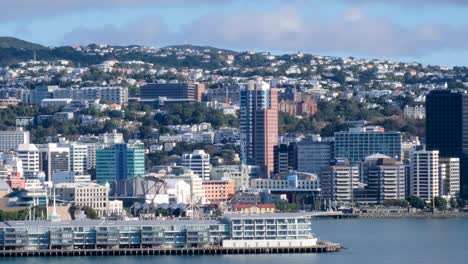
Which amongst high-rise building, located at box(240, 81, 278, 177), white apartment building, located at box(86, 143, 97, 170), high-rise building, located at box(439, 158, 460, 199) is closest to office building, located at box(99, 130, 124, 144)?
white apartment building, located at box(86, 143, 97, 170)

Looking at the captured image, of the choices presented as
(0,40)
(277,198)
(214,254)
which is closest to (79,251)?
(214,254)

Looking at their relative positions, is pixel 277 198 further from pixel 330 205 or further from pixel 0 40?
pixel 0 40

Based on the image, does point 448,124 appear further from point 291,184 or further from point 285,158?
point 285,158

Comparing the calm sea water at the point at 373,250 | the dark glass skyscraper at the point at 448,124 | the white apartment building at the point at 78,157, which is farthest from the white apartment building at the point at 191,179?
the calm sea water at the point at 373,250

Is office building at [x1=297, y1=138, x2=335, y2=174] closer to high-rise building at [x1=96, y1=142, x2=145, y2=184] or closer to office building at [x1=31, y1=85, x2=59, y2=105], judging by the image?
high-rise building at [x1=96, y1=142, x2=145, y2=184]

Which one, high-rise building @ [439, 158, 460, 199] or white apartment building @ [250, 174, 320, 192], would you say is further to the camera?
high-rise building @ [439, 158, 460, 199]

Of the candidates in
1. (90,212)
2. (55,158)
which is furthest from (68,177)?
(90,212)

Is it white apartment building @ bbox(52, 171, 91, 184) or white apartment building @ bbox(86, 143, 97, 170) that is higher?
white apartment building @ bbox(86, 143, 97, 170)
